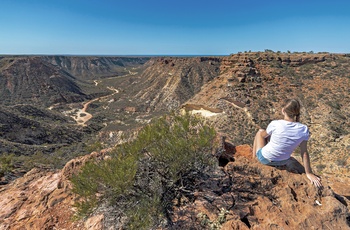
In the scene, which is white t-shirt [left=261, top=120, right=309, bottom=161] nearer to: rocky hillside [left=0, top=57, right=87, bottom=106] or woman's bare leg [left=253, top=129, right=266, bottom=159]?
woman's bare leg [left=253, top=129, right=266, bottom=159]

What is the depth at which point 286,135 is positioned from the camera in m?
4.92

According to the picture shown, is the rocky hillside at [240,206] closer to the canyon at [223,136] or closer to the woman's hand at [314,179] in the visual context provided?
the canyon at [223,136]

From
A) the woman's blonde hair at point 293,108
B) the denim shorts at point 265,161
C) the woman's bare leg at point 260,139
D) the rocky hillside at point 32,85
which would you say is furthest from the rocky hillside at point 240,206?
the rocky hillside at point 32,85

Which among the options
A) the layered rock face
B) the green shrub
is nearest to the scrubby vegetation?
the green shrub

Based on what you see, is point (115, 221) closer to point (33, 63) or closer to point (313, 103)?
point (313, 103)

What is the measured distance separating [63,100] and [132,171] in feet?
352

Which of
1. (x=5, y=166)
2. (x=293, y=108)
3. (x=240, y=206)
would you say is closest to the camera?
→ (x=293, y=108)

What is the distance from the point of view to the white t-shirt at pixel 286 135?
487 centimetres

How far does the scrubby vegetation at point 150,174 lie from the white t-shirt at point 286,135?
4.34 ft

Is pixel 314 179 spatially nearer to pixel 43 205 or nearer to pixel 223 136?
pixel 223 136

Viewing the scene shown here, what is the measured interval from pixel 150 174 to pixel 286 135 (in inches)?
124

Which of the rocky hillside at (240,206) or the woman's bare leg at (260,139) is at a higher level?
the woman's bare leg at (260,139)

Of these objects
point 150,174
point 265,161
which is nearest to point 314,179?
point 265,161

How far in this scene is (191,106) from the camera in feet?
118
